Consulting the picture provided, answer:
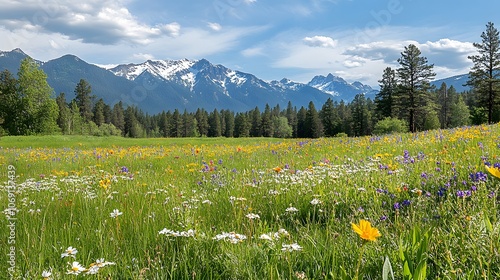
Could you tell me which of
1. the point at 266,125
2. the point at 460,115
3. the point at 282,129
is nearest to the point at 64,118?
the point at 266,125

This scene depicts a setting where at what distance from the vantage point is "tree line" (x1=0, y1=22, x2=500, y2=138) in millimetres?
48625

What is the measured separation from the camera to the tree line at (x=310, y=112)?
48625mm

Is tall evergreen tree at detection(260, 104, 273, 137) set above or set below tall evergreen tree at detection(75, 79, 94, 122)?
below

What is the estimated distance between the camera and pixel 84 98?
101438 mm

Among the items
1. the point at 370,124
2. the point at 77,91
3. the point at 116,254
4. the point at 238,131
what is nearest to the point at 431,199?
the point at 116,254

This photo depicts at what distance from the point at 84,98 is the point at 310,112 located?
3035 inches

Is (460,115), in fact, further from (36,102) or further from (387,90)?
(36,102)

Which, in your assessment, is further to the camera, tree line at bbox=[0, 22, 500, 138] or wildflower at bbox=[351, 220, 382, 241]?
tree line at bbox=[0, 22, 500, 138]

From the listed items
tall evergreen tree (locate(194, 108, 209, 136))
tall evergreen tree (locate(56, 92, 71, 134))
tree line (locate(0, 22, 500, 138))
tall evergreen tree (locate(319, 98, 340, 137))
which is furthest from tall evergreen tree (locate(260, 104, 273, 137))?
tall evergreen tree (locate(56, 92, 71, 134))

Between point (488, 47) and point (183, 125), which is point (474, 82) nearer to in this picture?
point (488, 47)

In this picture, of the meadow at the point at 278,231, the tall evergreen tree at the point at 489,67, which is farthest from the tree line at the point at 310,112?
the meadow at the point at 278,231

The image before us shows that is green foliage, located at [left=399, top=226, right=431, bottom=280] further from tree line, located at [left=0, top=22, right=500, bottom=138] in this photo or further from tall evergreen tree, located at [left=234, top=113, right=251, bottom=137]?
tall evergreen tree, located at [left=234, top=113, right=251, bottom=137]

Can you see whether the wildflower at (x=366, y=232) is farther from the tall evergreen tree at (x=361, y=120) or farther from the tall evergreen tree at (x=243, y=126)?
the tall evergreen tree at (x=243, y=126)

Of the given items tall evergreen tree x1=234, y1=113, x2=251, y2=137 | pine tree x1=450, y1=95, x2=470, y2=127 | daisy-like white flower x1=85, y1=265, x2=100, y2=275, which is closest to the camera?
daisy-like white flower x1=85, y1=265, x2=100, y2=275
